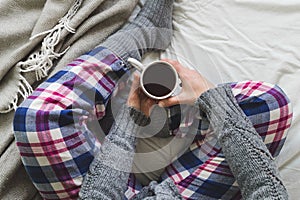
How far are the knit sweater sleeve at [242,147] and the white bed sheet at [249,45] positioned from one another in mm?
96

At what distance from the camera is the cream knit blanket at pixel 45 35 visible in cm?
98

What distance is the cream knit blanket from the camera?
979mm

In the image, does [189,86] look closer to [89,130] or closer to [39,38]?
[89,130]

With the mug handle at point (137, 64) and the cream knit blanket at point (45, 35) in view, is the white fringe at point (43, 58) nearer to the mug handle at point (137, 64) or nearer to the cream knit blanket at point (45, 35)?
the cream knit blanket at point (45, 35)

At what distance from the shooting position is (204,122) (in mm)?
933

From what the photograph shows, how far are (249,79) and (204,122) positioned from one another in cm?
14

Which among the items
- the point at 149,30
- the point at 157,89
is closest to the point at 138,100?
the point at 157,89

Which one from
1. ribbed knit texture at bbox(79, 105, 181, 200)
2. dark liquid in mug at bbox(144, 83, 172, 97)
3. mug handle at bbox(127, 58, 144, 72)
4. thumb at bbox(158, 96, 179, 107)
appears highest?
mug handle at bbox(127, 58, 144, 72)

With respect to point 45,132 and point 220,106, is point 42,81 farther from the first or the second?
point 220,106

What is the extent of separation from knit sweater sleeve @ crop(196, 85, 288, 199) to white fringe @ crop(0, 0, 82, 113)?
12.8 inches

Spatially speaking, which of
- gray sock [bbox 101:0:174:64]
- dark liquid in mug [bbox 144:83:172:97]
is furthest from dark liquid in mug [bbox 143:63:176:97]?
gray sock [bbox 101:0:174:64]

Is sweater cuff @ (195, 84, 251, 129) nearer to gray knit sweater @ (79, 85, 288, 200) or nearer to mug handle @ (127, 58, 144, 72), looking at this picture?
gray knit sweater @ (79, 85, 288, 200)

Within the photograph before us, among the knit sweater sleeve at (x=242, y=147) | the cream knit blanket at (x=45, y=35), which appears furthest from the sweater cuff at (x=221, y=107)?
the cream knit blanket at (x=45, y=35)

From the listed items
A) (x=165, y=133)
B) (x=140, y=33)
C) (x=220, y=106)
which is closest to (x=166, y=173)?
(x=165, y=133)
